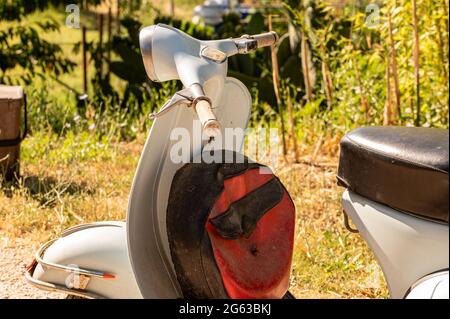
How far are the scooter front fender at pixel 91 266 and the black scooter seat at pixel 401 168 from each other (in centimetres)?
63

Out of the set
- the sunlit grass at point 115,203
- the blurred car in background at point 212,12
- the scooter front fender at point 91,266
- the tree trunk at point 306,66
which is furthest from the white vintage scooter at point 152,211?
the blurred car in background at point 212,12

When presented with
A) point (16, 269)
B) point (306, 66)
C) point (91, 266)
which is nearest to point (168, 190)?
point (91, 266)

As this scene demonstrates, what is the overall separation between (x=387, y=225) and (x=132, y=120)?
409cm

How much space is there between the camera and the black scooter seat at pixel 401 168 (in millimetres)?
2000

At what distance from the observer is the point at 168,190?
2.29 meters

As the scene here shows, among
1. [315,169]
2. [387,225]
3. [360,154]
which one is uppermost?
[360,154]

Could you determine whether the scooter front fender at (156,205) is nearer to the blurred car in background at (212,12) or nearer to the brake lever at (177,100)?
the brake lever at (177,100)

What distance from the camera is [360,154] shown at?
2.25 m

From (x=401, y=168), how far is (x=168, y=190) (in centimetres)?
61


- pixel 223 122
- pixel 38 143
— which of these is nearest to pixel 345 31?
pixel 38 143

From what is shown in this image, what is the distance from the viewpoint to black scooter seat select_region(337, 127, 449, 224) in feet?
6.56

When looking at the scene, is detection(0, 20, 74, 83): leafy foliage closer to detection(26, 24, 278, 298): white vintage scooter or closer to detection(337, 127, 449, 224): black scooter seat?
detection(26, 24, 278, 298): white vintage scooter
